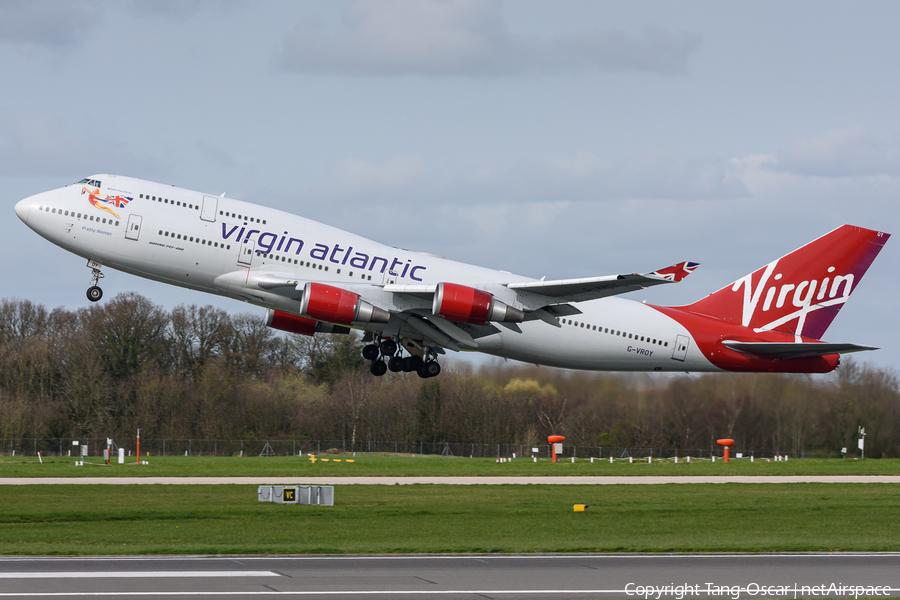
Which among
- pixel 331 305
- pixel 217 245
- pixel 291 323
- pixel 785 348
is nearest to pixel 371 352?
pixel 291 323

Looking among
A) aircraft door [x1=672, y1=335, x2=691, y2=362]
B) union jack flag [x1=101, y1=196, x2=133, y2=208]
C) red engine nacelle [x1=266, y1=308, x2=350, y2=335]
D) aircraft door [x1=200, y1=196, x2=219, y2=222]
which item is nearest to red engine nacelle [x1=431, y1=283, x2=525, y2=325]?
red engine nacelle [x1=266, y1=308, x2=350, y2=335]

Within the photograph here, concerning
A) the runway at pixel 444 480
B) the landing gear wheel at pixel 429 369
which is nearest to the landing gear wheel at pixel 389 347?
the landing gear wheel at pixel 429 369

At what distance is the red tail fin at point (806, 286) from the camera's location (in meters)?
43.9

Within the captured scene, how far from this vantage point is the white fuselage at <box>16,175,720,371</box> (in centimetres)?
3475

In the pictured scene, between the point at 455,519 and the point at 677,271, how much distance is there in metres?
10.7

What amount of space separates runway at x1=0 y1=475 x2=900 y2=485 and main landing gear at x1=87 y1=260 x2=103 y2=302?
1134 centimetres

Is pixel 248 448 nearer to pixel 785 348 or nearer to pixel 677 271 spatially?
pixel 785 348

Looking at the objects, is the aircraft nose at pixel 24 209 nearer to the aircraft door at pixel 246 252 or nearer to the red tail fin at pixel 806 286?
the aircraft door at pixel 246 252

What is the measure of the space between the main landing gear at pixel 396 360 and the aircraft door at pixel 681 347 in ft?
32.2

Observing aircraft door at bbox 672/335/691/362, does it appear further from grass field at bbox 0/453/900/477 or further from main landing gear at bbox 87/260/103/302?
main landing gear at bbox 87/260/103/302

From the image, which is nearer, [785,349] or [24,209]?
[24,209]

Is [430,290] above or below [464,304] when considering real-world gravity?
above

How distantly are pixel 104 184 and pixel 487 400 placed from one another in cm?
3027

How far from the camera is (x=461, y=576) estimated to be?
68.9 feet
